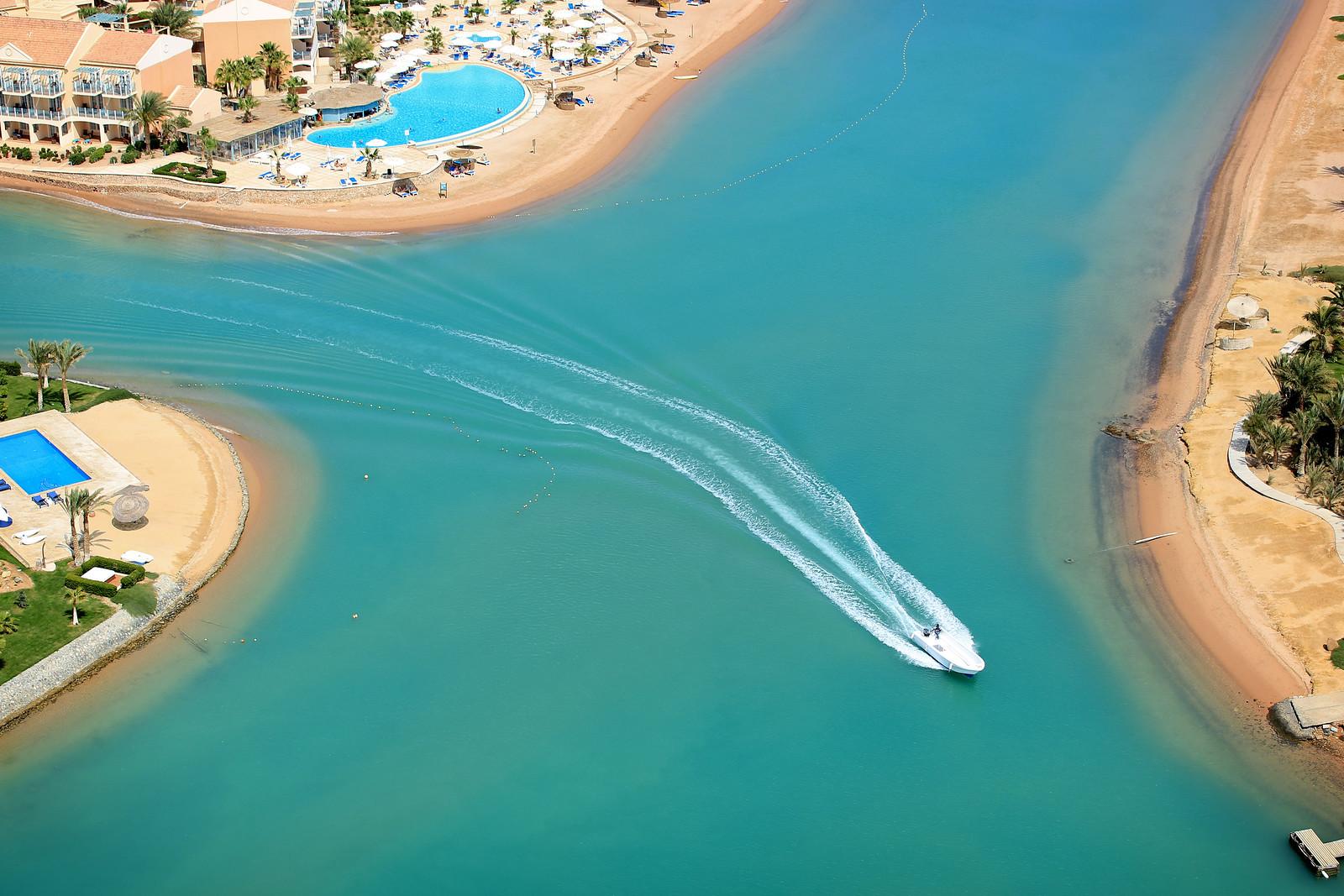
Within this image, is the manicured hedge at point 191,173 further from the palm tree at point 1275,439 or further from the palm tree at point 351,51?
the palm tree at point 1275,439

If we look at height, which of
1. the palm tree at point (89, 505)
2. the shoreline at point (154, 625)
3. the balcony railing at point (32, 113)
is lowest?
the shoreline at point (154, 625)

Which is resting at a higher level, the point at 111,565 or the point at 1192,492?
the point at 1192,492

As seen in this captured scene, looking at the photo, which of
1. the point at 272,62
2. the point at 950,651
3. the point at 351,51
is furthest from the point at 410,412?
the point at 351,51

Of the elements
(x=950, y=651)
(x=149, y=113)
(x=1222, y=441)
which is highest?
(x=149, y=113)

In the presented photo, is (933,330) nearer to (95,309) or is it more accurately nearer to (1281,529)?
(1281,529)

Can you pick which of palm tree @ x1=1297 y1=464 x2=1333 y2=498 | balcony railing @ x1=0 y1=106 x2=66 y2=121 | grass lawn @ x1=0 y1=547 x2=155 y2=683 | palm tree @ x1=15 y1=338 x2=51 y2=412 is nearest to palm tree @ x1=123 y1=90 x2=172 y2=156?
balcony railing @ x1=0 y1=106 x2=66 y2=121

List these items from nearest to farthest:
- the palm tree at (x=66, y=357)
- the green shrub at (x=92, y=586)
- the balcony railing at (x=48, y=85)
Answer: the green shrub at (x=92, y=586) < the palm tree at (x=66, y=357) < the balcony railing at (x=48, y=85)

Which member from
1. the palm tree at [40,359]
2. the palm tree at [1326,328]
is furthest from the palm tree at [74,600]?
the palm tree at [1326,328]

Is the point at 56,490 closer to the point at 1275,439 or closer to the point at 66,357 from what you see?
the point at 66,357
